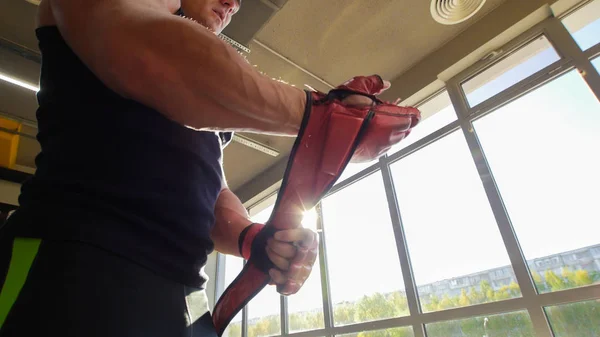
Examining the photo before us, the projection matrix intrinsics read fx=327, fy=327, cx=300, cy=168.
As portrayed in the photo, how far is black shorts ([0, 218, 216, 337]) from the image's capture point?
14.1 inches

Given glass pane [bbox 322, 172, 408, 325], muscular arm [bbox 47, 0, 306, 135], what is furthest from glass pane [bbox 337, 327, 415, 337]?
muscular arm [bbox 47, 0, 306, 135]

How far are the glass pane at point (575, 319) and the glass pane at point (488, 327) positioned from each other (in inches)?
5.9

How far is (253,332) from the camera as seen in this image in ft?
15.9

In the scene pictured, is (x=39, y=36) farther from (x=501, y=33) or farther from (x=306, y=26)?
(x=501, y=33)

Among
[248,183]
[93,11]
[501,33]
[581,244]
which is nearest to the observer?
[93,11]

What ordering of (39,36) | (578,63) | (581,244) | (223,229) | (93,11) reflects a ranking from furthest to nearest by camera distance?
(578,63)
(581,244)
(223,229)
(39,36)
(93,11)

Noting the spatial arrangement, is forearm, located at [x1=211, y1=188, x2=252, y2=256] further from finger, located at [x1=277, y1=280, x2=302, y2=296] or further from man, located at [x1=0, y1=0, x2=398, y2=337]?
man, located at [x1=0, y1=0, x2=398, y2=337]

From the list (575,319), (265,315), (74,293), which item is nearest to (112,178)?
(74,293)

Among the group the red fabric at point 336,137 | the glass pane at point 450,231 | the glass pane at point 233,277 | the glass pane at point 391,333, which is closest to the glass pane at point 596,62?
the glass pane at point 450,231

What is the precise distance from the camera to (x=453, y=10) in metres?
2.78

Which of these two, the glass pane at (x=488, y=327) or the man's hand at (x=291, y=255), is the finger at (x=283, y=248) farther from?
the glass pane at (x=488, y=327)

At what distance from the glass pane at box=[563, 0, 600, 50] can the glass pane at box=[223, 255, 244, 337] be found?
15.1 feet

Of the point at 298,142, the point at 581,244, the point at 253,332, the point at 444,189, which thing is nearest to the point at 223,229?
the point at 298,142

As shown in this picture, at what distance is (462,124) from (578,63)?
0.90 meters
